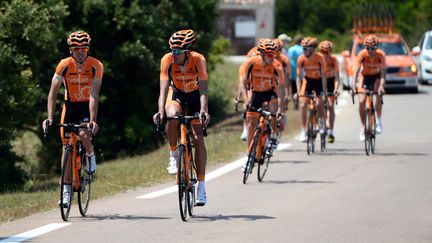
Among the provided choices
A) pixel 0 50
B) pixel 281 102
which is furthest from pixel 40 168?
pixel 281 102

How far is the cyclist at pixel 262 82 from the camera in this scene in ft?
53.1

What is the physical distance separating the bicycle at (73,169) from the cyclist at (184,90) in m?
0.93

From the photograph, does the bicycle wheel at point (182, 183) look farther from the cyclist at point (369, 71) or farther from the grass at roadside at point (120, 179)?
the cyclist at point (369, 71)

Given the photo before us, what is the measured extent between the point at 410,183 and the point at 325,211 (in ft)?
10.3

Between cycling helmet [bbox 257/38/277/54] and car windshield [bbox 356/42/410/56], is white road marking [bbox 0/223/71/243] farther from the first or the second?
car windshield [bbox 356/42/410/56]

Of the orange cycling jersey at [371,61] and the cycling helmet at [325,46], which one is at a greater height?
the cycling helmet at [325,46]

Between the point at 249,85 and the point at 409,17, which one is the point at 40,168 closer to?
the point at 249,85

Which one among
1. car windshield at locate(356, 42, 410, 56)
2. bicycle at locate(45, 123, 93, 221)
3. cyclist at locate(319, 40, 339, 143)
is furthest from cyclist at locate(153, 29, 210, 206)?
car windshield at locate(356, 42, 410, 56)

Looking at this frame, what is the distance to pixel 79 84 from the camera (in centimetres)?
1241

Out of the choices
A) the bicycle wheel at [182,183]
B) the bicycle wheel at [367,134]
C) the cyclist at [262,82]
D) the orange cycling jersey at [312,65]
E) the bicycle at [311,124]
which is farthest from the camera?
the orange cycling jersey at [312,65]

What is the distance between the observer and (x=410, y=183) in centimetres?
1528

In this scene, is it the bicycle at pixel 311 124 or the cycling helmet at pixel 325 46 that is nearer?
the bicycle at pixel 311 124

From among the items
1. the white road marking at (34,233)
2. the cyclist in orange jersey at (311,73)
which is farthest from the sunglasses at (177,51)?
the cyclist in orange jersey at (311,73)

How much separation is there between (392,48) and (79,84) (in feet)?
77.1
